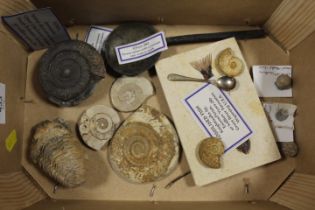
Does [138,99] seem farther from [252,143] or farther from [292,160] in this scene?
[292,160]

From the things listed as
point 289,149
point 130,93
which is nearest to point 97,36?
point 130,93

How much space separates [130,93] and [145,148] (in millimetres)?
180

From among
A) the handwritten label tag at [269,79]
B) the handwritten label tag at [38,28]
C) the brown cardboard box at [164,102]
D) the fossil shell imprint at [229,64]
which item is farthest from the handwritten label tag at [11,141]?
the handwritten label tag at [269,79]

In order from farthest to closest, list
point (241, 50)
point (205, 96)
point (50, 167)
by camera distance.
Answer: point (241, 50), point (205, 96), point (50, 167)

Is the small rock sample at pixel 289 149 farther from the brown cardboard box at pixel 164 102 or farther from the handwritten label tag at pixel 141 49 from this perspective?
the handwritten label tag at pixel 141 49

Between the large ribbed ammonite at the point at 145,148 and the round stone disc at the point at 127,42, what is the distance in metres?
0.15

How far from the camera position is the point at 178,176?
1.10 m

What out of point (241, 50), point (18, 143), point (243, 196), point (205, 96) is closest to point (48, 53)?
point (18, 143)

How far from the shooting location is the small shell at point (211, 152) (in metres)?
1.00

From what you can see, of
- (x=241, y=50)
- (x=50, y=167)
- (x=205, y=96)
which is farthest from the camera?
(x=241, y=50)

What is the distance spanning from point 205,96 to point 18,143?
0.57 m

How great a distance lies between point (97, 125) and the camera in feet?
3.59

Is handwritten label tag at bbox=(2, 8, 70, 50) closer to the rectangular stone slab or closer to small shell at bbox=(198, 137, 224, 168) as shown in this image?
the rectangular stone slab

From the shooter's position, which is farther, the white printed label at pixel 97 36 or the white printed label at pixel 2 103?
the white printed label at pixel 97 36
